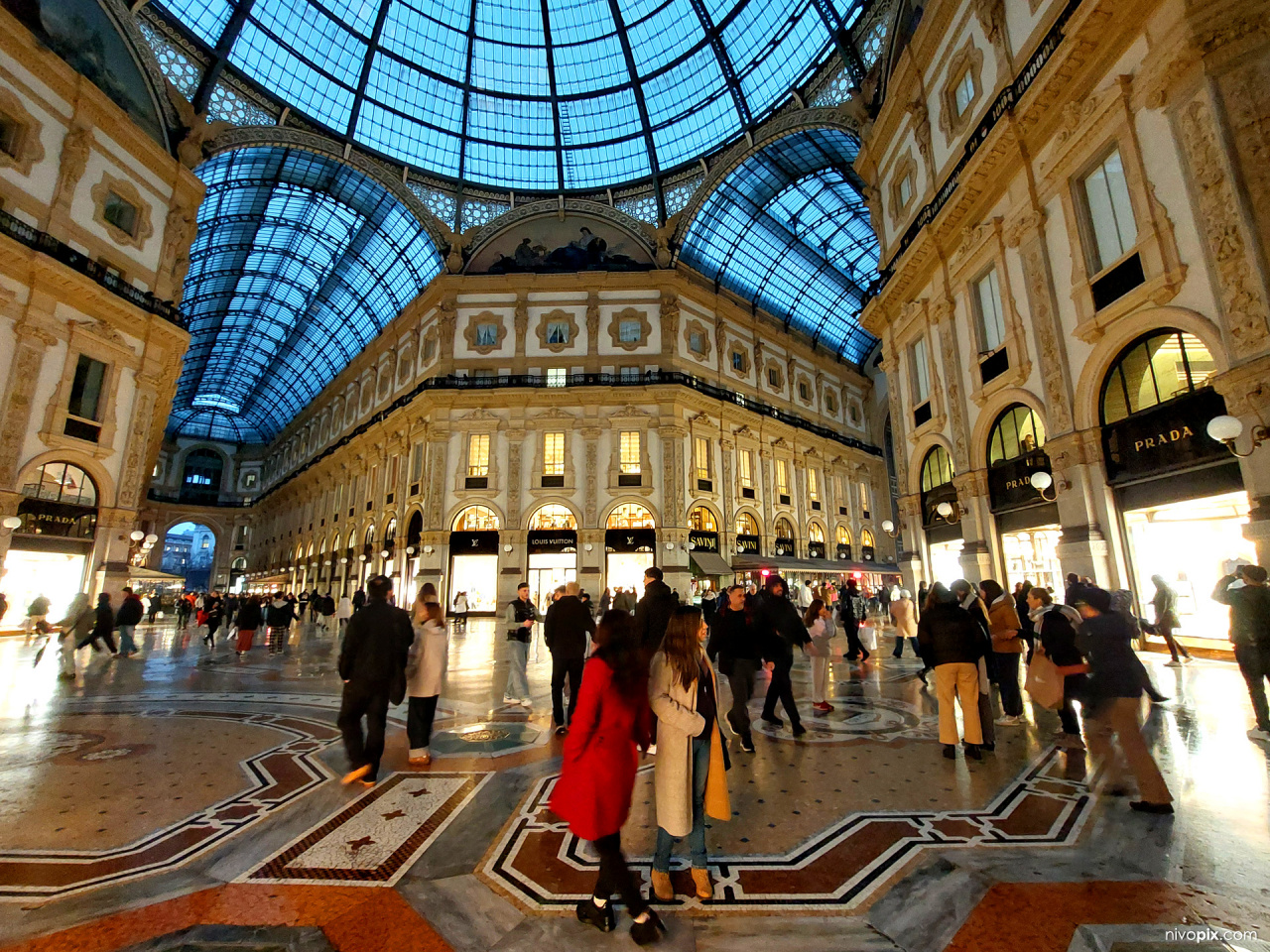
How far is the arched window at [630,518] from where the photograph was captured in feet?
92.2

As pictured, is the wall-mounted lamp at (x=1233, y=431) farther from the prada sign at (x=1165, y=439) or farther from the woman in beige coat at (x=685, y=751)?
the woman in beige coat at (x=685, y=751)

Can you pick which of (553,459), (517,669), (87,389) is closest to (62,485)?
(87,389)

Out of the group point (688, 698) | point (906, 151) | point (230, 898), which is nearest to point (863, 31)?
point (906, 151)

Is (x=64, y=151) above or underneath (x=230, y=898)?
above

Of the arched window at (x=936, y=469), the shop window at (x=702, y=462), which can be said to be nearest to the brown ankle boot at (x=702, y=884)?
the arched window at (x=936, y=469)

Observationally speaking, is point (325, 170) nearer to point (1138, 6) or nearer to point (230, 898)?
point (1138, 6)

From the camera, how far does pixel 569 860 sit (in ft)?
11.0

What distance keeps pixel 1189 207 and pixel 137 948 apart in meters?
14.4

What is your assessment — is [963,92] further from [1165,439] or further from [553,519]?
[553,519]

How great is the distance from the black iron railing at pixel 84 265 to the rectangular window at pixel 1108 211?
28488 millimetres

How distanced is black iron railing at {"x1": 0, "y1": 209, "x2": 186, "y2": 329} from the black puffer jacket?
26.0 metres

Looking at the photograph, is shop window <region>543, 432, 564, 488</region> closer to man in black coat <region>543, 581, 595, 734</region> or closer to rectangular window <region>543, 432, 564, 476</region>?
rectangular window <region>543, 432, 564, 476</region>

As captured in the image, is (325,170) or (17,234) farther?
(325,170)

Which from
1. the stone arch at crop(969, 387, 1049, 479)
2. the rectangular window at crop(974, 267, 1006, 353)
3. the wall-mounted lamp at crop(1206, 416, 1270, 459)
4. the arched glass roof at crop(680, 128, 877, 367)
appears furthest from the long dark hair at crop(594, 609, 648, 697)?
the arched glass roof at crop(680, 128, 877, 367)
